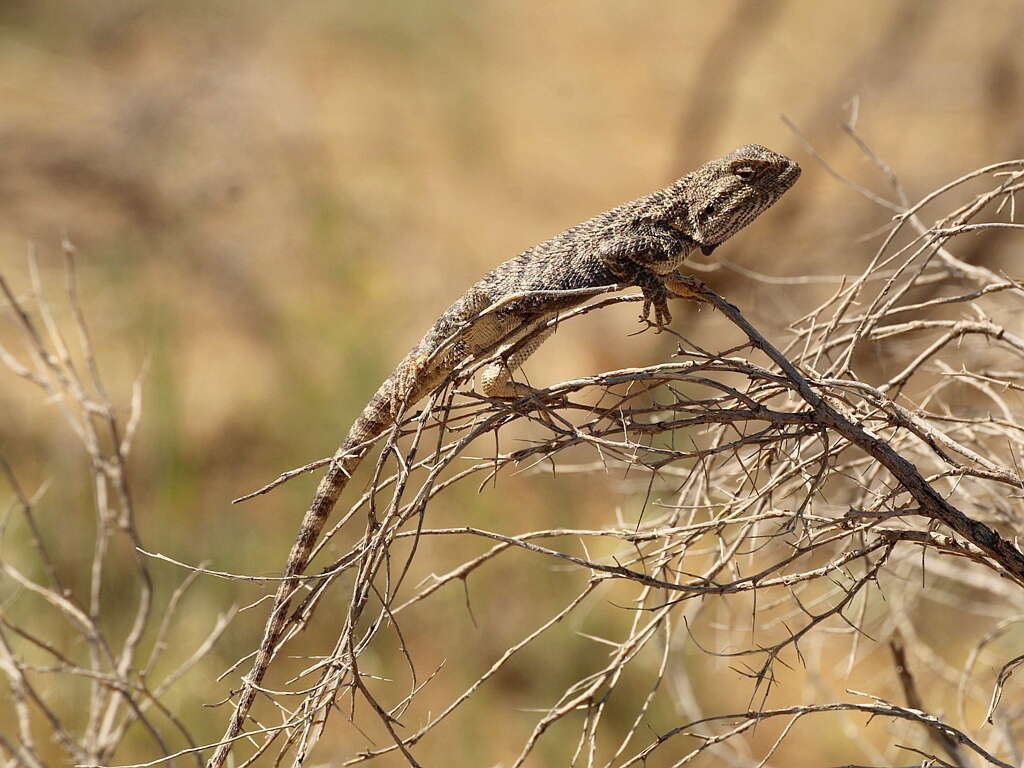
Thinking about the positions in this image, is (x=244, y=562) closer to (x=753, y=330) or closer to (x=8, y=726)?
(x=8, y=726)

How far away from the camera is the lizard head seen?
2641 mm

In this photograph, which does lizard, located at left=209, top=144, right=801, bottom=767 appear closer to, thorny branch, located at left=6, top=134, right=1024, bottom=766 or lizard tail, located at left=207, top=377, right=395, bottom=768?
lizard tail, located at left=207, top=377, right=395, bottom=768

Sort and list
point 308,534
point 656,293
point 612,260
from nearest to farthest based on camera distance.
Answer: point 308,534
point 656,293
point 612,260

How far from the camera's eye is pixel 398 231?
10328 millimetres

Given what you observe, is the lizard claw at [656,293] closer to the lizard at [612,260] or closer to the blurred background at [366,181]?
the lizard at [612,260]

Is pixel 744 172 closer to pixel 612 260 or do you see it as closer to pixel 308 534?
pixel 612 260

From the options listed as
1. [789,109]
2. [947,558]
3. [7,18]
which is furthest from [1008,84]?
[7,18]

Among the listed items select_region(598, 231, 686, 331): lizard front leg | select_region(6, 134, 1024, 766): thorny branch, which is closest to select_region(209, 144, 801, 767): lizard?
select_region(598, 231, 686, 331): lizard front leg

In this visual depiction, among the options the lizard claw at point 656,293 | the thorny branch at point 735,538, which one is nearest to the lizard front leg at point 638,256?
the lizard claw at point 656,293

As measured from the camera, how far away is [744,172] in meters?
2.65

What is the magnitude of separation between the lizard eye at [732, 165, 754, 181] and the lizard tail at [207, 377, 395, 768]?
3.61 ft

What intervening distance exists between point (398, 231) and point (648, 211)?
7.87m

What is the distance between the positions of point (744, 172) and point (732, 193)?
0.21 ft

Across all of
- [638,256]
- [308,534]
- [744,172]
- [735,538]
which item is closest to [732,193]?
[744,172]
